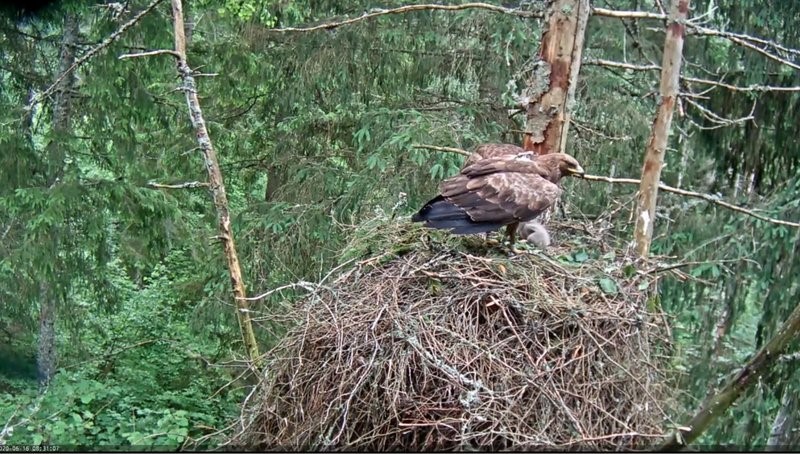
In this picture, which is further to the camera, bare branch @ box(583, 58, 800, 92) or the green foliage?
the green foliage

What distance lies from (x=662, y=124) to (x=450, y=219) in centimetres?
161

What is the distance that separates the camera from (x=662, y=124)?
5285mm

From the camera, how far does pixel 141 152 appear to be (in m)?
9.77

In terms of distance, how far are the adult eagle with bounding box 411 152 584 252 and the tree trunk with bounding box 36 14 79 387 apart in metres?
5.25

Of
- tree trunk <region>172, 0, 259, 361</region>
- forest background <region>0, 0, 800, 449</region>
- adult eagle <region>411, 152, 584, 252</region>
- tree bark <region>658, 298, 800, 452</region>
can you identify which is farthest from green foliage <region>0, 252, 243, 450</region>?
tree bark <region>658, 298, 800, 452</region>

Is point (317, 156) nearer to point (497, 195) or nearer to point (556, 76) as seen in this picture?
point (556, 76)

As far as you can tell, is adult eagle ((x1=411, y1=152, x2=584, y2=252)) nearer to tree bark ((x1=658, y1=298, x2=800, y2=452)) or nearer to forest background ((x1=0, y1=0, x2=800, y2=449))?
forest background ((x1=0, y1=0, x2=800, y2=449))

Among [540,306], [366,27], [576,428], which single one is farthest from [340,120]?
[576,428]

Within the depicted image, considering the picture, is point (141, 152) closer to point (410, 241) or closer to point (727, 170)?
point (410, 241)

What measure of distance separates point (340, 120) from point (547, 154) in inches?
177

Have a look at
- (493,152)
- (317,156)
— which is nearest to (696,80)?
(493,152)

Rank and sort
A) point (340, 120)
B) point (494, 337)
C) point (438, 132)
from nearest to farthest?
point (494, 337) → point (438, 132) → point (340, 120)

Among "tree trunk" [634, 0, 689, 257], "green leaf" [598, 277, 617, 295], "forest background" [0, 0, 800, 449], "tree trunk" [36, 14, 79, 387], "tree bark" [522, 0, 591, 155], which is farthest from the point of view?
"tree trunk" [36, 14, 79, 387]

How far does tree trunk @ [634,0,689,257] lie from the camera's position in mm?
5188
